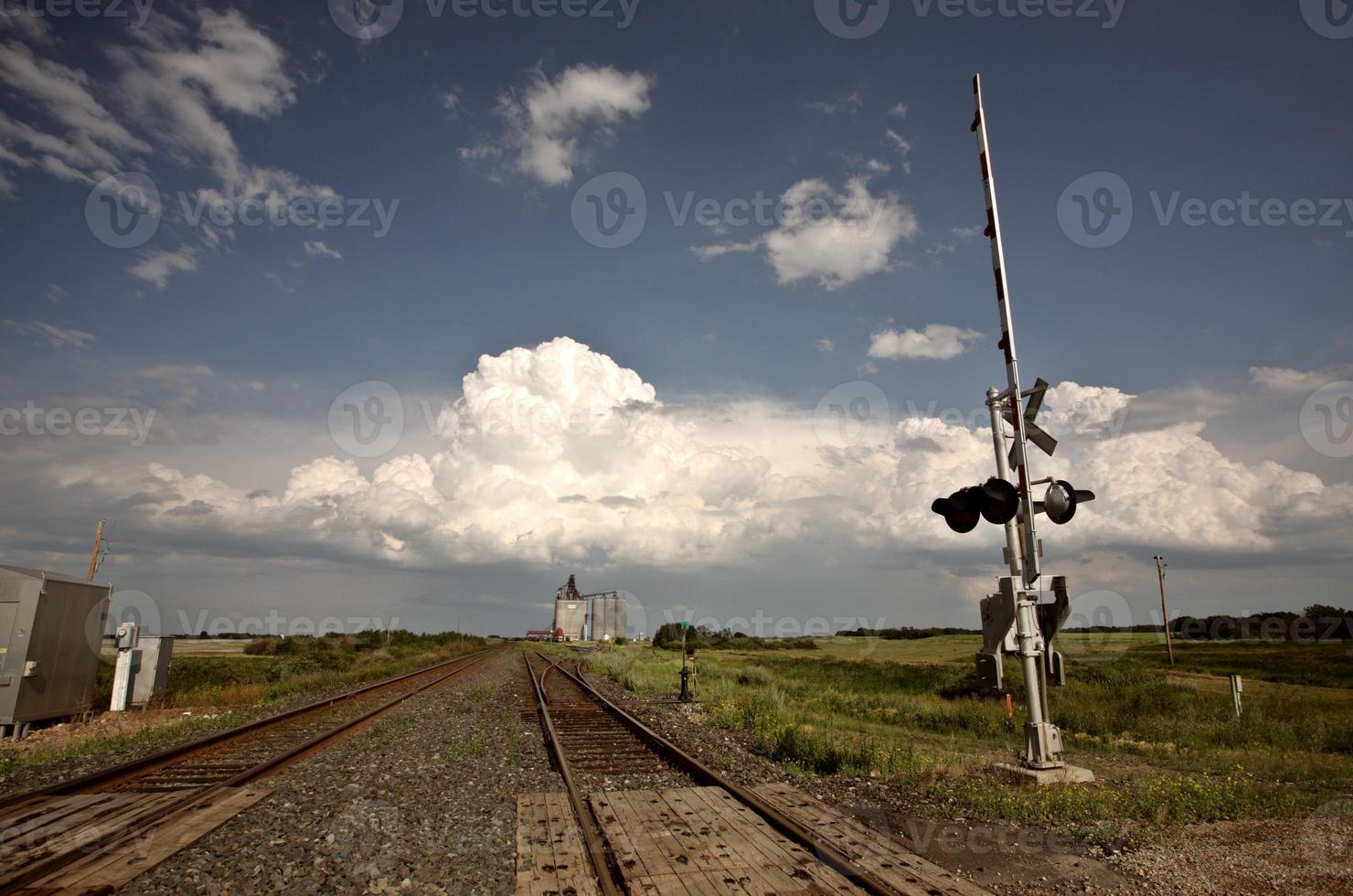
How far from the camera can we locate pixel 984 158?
423 inches

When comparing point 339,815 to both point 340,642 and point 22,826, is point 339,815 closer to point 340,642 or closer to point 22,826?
point 22,826

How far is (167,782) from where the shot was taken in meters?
9.26

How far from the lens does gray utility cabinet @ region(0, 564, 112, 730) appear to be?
13.9 m

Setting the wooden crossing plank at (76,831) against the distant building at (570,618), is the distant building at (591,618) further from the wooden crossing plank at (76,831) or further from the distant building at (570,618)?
the wooden crossing plank at (76,831)

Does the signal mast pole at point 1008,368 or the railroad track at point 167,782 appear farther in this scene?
the signal mast pole at point 1008,368

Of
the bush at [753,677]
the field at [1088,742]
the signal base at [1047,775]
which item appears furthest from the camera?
the bush at [753,677]

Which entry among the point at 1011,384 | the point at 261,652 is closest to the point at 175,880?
the point at 1011,384

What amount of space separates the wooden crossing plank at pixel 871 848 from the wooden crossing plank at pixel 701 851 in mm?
420

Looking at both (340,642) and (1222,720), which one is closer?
(1222,720)

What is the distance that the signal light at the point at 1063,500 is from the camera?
29.0 ft

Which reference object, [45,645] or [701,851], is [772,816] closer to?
[701,851]

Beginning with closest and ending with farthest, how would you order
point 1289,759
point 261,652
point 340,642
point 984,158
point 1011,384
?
point 1011,384 < point 984,158 < point 1289,759 < point 261,652 < point 340,642

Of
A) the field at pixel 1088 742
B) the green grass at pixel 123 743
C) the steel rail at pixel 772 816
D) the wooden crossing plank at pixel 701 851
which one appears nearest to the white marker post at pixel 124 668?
the green grass at pixel 123 743

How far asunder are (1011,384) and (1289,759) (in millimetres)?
9432
